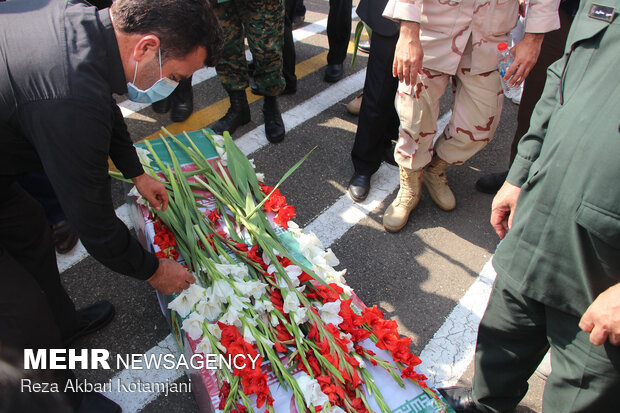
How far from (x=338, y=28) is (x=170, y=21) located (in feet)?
11.3

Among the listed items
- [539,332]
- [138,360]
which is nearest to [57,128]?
[138,360]

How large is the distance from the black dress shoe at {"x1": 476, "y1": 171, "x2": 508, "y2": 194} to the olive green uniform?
191cm

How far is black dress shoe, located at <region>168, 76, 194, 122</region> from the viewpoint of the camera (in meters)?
3.99

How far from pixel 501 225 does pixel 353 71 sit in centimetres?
359

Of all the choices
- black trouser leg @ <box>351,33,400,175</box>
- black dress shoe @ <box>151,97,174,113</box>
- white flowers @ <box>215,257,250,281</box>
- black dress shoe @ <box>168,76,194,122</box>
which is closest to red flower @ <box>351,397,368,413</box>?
white flowers @ <box>215,257,250,281</box>

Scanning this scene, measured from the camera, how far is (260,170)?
140 inches

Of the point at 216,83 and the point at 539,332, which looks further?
the point at 216,83

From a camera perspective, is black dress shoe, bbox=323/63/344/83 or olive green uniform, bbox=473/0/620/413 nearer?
olive green uniform, bbox=473/0/620/413

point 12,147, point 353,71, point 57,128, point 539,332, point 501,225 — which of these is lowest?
point 353,71

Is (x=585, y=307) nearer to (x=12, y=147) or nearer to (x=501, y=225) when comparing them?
(x=501, y=225)

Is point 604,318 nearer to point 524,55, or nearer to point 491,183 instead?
point 524,55

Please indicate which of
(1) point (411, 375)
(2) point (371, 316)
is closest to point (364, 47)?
(2) point (371, 316)

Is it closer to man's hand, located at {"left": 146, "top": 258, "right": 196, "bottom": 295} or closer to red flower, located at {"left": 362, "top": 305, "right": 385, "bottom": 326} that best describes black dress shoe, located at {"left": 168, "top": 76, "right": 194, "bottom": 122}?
man's hand, located at {"left": 146, "top": 258, "right": 196, "bottom": 295}

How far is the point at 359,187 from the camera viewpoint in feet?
11.1
